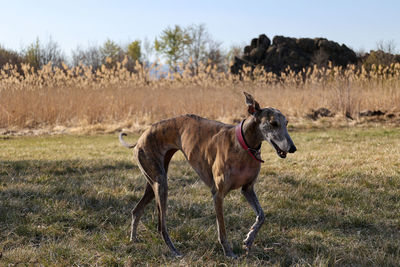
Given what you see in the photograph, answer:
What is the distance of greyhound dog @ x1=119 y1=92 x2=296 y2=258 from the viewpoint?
2.74 meters

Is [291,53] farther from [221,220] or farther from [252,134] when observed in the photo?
[221,220]

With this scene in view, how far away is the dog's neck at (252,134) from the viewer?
2795mm

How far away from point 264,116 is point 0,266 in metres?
2.22

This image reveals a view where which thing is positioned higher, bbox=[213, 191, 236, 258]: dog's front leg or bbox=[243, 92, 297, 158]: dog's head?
bbox=[243, 92, 297, 158]: dog's head

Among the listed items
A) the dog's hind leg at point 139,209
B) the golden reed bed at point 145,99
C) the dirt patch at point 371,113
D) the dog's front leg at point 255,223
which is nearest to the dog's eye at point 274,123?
the dog's front leg at point 255,223

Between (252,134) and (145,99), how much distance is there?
35.2 feet

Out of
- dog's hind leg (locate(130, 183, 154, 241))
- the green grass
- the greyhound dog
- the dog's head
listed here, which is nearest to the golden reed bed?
the green grass

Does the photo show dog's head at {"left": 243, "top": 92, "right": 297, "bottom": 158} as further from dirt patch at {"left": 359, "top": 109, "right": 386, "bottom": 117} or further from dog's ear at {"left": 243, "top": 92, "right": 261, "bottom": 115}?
dirt patch at {"left": 359, "top": 109, "right": 386, "bottom": 117}

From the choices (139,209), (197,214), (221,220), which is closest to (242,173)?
(221,220)

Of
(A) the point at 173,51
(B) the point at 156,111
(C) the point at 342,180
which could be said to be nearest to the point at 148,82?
(B) the point at 156,111

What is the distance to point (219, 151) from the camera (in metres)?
2.90

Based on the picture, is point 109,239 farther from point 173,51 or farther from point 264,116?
point 173,51

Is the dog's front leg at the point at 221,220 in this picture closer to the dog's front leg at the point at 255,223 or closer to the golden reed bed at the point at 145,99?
the dog's front leg at the point at 255,223

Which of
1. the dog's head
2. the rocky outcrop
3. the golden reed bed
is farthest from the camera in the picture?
the rocky outcrop
